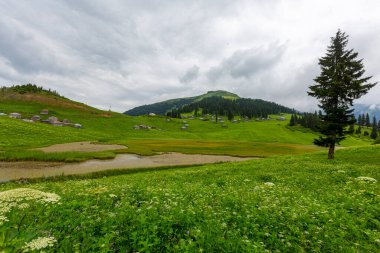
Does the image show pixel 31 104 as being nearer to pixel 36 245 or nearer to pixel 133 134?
pixel 133 134

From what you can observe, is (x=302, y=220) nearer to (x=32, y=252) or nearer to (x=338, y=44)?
(x=32, y=252)

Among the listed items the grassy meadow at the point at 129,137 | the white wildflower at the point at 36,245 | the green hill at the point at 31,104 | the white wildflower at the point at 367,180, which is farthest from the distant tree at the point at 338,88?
the green hill at the point at 31,104

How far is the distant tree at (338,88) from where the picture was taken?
30.6m

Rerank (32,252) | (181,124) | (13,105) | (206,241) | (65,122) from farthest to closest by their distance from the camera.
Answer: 1. (181,124)
2. (13,105)
3. (65,122)
4. (206,241)
5. (32,252)

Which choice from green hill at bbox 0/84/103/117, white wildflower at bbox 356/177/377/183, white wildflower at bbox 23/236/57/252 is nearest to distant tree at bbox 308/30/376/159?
white wildflower at bbox 356/177/377/183

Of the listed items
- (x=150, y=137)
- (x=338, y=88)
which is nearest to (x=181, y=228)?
(x=338, y=88)

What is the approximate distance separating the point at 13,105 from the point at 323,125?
573 ft

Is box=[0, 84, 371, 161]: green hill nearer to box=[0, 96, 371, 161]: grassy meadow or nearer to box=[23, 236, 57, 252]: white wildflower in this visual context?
box=[0, 96, 371, 161]: grassy meadow

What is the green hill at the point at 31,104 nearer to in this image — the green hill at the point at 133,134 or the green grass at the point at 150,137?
the green hill at the point at 133,134

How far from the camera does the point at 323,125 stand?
32500 millimetres

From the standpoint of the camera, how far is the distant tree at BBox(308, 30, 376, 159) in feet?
100

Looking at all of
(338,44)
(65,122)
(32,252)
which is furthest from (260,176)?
(65,122)

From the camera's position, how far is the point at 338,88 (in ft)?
102

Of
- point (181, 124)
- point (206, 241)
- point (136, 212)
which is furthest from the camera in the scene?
point (181, 124)
